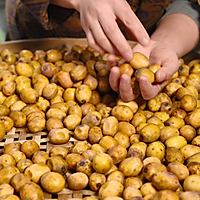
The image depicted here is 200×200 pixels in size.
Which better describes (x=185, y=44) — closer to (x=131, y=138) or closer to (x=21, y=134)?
(x=131, y=138)

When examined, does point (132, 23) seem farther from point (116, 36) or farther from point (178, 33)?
point (178, 33)

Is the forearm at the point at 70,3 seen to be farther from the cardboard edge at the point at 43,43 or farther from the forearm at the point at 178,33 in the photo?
the forearm at the point at 178,33

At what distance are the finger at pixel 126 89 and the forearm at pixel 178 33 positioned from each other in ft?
1.59

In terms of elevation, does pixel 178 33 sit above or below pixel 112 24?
below

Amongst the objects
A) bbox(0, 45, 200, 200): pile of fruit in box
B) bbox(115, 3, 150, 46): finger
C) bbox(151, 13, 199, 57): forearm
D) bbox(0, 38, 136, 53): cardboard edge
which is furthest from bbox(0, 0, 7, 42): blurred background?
bbox(115, 3, 150, 46): finger

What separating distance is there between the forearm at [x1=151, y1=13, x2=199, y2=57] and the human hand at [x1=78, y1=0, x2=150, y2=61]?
1.66 ft

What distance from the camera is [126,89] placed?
1.17m

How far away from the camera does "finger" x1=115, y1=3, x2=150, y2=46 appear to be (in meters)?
1.07

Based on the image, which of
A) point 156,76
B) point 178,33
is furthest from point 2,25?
point 156,76

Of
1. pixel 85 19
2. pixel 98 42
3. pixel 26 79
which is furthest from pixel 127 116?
pixel 26 79

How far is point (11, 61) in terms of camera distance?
5.47 ft

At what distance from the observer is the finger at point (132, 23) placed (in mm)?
1074

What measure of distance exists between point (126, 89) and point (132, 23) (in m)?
0.27

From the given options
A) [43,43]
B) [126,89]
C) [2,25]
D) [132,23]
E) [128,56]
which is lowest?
[2,25]
